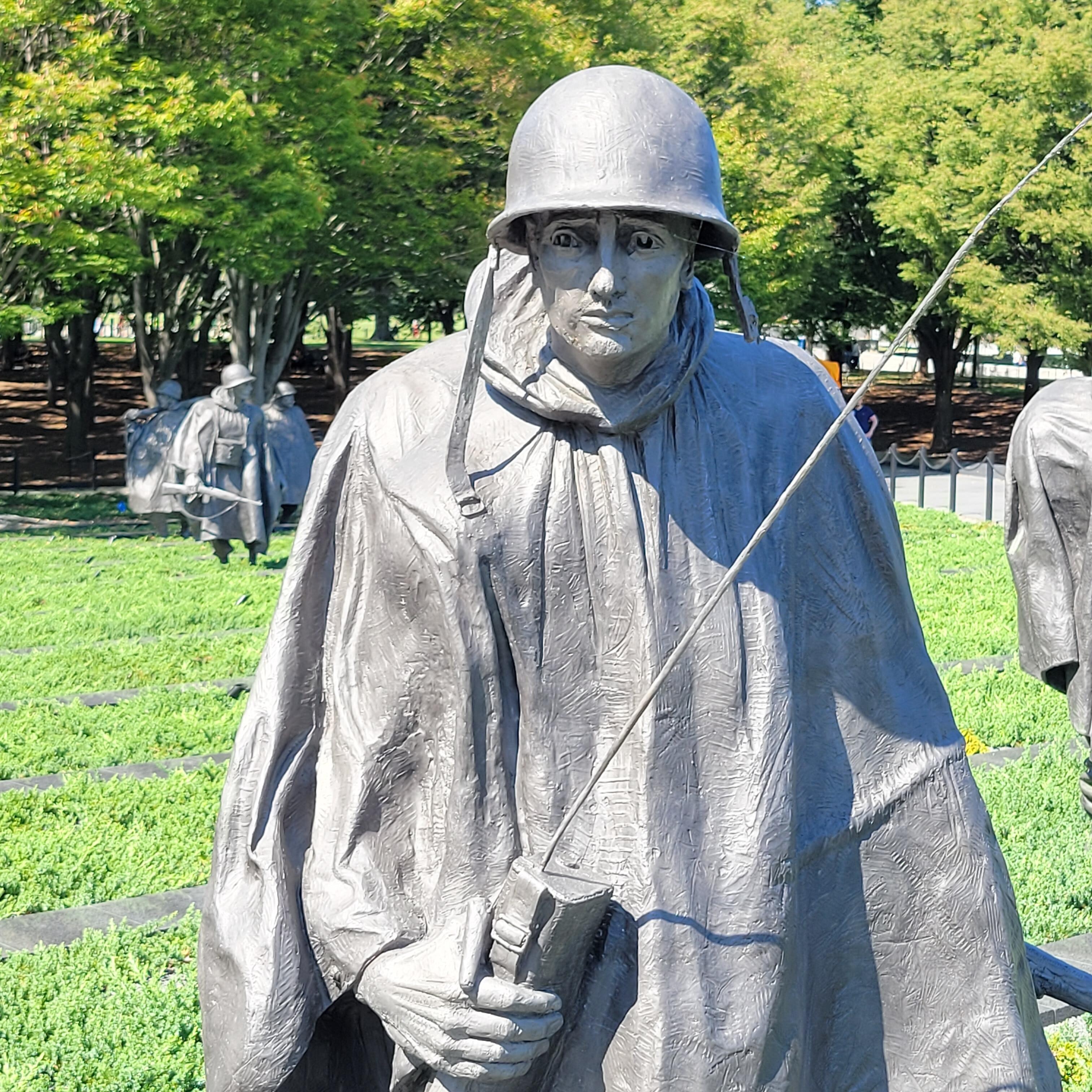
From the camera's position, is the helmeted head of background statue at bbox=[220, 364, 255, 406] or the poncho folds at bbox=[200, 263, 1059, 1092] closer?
the poncho folds at bbox=[200, 263, 1059, 1092]

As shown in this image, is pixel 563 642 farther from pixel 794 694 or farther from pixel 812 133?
pixel 812 133

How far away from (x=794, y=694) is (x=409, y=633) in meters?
0.60

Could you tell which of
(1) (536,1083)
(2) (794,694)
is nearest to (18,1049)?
(1) (536,1083)

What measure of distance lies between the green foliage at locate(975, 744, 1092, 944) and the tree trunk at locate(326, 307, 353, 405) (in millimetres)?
25915

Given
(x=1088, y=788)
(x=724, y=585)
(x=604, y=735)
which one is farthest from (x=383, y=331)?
(x=724, y=585)

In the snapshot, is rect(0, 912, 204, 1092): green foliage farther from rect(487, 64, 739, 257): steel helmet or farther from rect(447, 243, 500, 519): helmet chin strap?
rect(487, 64, 739, 257): steel helmet

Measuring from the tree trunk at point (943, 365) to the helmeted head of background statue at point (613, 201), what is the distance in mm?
30433

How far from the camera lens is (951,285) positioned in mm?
28812

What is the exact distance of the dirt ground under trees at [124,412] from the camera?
91.8 feet

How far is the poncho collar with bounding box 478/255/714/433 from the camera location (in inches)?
95.7

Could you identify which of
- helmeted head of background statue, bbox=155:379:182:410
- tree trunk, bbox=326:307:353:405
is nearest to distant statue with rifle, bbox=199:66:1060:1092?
helmeted head of background statue, bbox=155:379:182:410

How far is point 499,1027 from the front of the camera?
7.27 ft

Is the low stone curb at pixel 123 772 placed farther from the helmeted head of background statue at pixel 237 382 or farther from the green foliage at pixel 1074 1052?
the helmeted head of background statue at pixel 237 382

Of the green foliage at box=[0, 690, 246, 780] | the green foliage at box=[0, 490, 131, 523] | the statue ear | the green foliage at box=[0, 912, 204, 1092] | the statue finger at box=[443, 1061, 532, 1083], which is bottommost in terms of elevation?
the green foliage at box=[0, 490, 131, 523]
